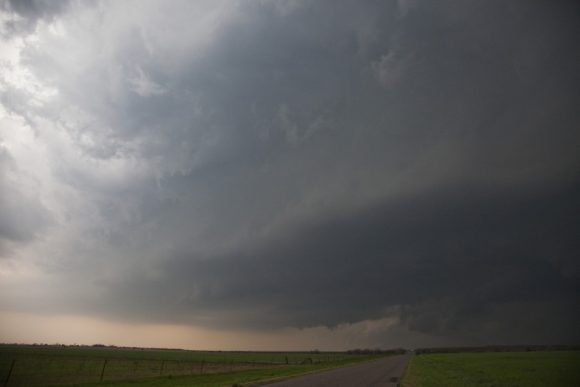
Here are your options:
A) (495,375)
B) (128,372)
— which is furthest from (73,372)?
(495,375)

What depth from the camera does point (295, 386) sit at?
30109 millimetres

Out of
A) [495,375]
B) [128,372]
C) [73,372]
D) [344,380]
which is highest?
[128,372]

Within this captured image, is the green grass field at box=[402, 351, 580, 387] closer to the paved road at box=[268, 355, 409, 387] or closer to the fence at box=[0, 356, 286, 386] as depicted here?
the paved road at box=[268, 355, 409, 387]

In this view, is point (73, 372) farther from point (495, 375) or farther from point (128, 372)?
point (495, 375)

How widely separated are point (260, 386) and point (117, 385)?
13.2 metres

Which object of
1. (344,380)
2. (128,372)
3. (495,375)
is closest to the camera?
(344,380)

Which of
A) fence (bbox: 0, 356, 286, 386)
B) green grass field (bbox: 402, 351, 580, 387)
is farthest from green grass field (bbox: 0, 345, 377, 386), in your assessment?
green grass field (bbox: 402, 351, 580, 387)

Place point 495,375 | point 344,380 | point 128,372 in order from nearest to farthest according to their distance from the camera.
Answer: point 344,380 → point 495,375 → point 128,372

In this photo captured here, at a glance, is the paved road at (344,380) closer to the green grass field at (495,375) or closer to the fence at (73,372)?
the green grass field at (495,375)

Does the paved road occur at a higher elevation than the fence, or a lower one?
lower

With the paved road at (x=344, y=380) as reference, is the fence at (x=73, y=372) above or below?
above

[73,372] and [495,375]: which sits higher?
[73,372]

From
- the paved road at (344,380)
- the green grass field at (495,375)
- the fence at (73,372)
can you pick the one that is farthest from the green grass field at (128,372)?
the green grass field at (495,375)

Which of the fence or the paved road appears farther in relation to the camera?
the fence
